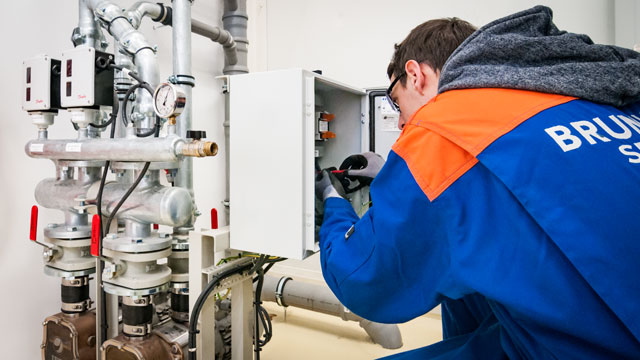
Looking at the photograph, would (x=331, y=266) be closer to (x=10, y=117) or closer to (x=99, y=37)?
(x=99, y=37)

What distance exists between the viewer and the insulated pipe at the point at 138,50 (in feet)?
4.00

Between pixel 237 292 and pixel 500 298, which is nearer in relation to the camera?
pixel 500 298

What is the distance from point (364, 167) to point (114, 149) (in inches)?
28.9

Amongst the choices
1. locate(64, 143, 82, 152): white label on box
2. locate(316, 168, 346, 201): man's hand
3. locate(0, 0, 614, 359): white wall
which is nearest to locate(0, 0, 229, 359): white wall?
locate(0, 0, 614, 359): white wall

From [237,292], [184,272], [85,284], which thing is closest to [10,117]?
[85,284]

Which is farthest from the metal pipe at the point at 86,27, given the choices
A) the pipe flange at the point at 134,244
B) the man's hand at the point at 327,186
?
the man's hand at the point at 327,186

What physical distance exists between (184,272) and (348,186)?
2.04 ft

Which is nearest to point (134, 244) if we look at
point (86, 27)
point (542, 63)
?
point (86, 27)

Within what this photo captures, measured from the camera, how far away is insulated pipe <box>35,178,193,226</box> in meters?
1.09

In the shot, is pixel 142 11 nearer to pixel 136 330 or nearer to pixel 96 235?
pixel 96 235

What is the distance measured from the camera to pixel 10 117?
1466mm

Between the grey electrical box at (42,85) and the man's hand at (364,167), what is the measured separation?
958 millimetres

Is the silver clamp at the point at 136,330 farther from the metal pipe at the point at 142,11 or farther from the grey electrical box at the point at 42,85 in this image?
the metal pipe at the point at 142,11

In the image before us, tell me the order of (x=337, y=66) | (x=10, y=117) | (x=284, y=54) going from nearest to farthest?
(x=10, y=117) → (x=337, y=66) → (x=284, y=54)
